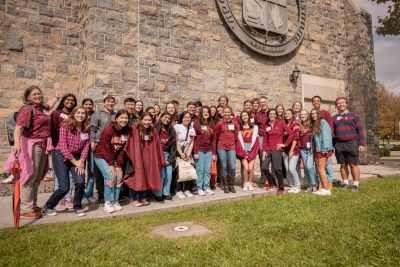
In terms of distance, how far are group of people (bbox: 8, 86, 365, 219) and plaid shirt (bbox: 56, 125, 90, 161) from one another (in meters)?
0.01

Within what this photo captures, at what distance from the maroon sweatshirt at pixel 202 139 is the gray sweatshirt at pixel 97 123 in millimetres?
1645

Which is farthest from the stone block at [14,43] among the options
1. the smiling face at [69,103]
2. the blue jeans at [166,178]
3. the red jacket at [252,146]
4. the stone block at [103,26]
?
the red jacket at [252,146]

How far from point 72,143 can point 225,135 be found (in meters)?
2.85

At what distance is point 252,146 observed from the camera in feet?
19.8

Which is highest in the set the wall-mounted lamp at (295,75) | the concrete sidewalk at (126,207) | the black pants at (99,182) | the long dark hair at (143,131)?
the wall-mounted lamp at (295,75)

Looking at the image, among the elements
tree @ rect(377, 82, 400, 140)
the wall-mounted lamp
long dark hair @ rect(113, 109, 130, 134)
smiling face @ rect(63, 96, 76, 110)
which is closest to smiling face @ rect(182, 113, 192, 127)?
long dark hair @ rect(113, 109, 130, 134)

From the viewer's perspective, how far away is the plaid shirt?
4133mm

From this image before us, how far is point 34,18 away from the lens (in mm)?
7168

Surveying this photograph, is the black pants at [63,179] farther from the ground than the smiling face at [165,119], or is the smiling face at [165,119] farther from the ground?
the smiling face at [165,119]

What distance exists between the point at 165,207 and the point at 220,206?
89 cm

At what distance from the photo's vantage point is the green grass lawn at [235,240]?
263cm

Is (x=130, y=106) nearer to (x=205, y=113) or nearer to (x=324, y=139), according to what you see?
(x=205, y=113)

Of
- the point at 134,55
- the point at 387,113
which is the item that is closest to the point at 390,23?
the point at 134,55

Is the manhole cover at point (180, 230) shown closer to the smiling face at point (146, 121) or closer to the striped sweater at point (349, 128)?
the smiling face at point (146, 121)
